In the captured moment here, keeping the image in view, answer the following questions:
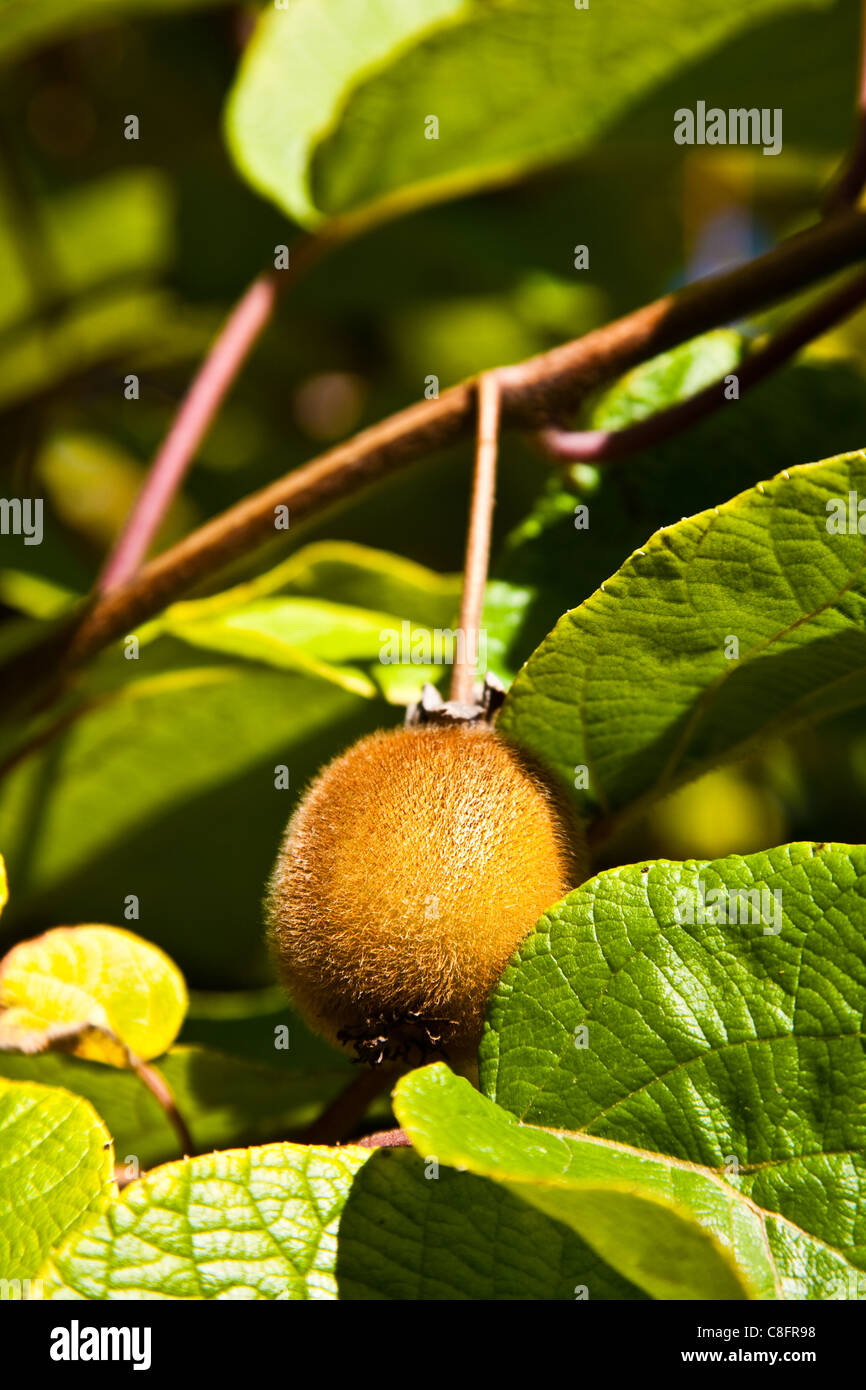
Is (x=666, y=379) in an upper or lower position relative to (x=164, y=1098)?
upper

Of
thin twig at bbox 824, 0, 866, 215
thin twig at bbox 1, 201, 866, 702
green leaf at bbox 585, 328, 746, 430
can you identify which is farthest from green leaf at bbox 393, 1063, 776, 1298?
thin twig at bbox 824, 0, 866, 215

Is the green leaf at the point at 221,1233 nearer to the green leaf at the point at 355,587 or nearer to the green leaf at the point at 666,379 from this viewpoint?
the green leaf at the point at 355,587

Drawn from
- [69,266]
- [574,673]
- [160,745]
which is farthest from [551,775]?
[69,266]

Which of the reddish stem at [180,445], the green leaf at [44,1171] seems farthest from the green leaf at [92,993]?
the reddish stem at [180,445]

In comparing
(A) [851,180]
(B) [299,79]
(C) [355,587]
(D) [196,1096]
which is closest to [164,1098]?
(D) [196,1096]

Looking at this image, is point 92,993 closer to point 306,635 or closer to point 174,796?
point 306,635
